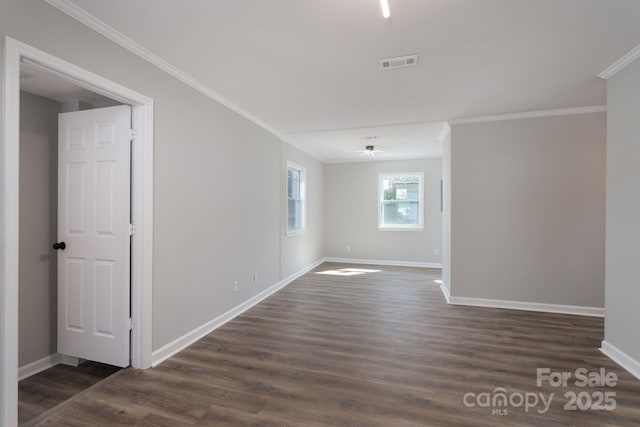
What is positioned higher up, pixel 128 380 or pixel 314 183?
pixel 314 183

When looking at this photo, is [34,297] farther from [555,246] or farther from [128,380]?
[555,246]

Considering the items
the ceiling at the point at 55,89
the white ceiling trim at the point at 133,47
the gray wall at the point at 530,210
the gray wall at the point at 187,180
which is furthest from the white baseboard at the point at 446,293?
the ceiling at the point at 55,89

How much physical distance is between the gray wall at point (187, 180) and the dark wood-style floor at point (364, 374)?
439 mm

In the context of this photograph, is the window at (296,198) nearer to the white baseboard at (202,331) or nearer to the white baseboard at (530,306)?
the white baseboard at (202,331)

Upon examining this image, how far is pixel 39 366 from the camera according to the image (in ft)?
8.46

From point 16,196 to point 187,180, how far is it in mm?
1377

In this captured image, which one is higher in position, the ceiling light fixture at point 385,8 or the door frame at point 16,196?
the ceiling light fixture at point 385,8

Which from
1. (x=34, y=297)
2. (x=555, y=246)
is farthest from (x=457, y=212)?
(x=34, y=297)

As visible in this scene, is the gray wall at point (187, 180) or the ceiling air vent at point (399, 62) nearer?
the gray wall at point (187, 180)

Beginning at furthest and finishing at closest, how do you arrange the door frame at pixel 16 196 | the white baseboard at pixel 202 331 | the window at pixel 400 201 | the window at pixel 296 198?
the window at pixel 400 201 < the window at pixel 296 198 < the white baseboard at pixel 202 331 < the door frame at pixel 16 196

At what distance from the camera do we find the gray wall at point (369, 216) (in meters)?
7.10

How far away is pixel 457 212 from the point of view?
4227 millimetres

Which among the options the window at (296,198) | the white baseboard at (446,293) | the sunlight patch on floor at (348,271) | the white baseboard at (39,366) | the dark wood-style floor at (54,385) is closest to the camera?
the dark wood-style floor at (54,385)

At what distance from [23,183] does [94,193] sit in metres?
0.62
